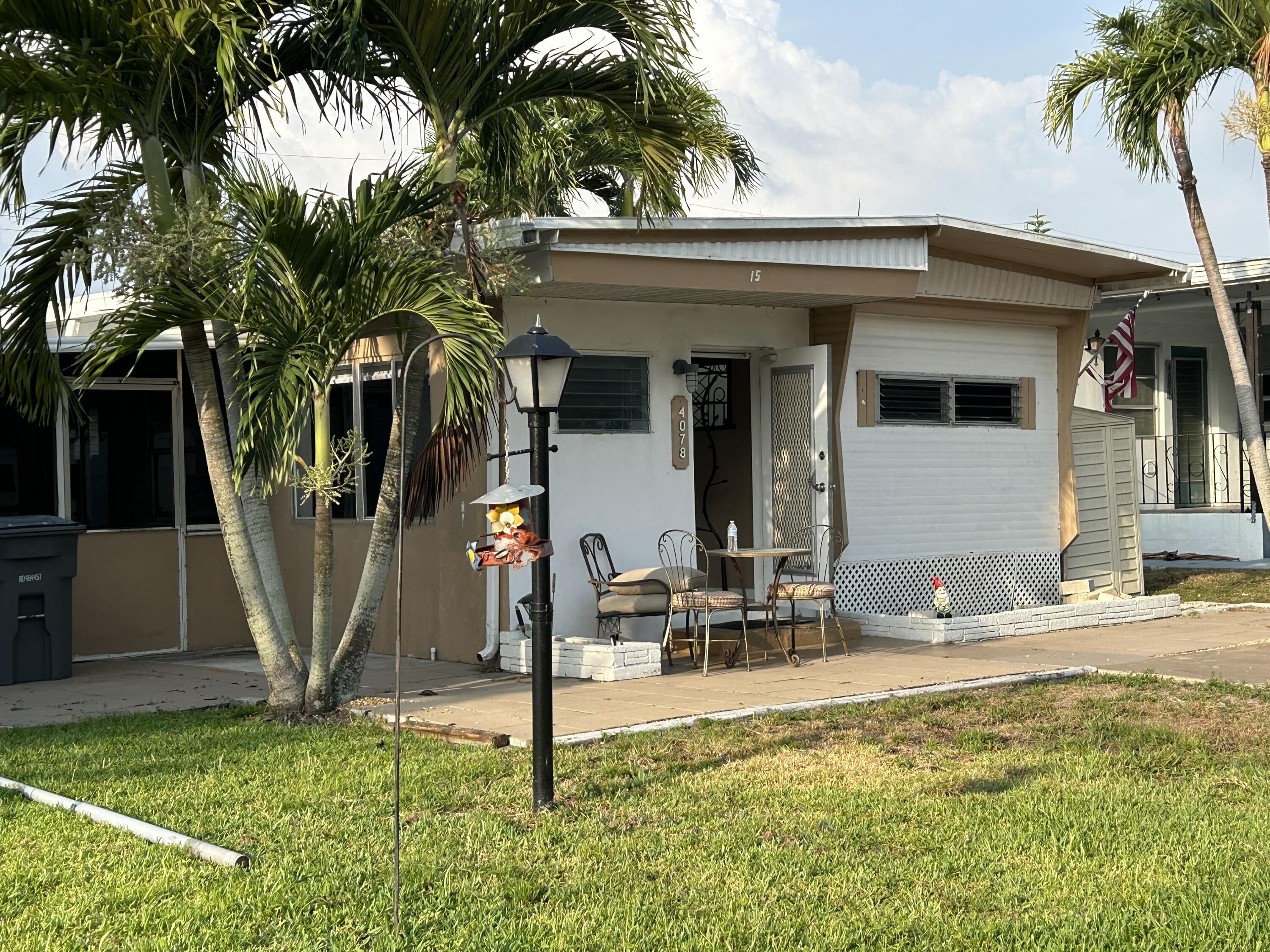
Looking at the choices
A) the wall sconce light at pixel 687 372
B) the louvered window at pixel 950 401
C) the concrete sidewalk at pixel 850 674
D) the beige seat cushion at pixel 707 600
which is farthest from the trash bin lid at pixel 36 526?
the louvered window at pixel 950 401

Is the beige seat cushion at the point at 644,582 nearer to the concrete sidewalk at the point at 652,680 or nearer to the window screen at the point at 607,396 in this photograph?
the concrete sidewalk at the point at 652,680

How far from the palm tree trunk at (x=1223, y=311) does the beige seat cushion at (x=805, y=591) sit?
226 inches

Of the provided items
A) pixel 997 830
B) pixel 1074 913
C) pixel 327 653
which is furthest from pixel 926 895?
pixel 327 653

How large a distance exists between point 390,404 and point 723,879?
7.04 meters

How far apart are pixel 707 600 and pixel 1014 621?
3667 millimetres

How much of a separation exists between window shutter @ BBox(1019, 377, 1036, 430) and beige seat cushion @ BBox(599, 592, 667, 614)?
514 cm

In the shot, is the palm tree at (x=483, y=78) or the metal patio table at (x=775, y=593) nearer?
the palm tree at (x=483, y=78)

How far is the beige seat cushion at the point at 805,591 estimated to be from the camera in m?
9.95

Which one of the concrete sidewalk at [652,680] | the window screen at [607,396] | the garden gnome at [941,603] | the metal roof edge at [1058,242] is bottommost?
the concrete sidewalk at [652,680]

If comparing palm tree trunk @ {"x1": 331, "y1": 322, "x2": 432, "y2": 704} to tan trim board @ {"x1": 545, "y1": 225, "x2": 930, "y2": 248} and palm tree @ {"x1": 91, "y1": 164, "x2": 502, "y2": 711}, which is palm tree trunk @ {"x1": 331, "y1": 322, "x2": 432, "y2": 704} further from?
tan trim board @ {"x1": 545, "y1": 225, "x2": 930, "y2": 248}

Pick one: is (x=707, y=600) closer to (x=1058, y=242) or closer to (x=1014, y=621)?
(x=1014, y=621)

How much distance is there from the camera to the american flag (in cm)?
1602

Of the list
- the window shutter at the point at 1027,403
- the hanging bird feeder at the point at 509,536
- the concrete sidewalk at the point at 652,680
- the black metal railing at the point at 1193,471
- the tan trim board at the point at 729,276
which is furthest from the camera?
the black metal railing at the point at 1193,471

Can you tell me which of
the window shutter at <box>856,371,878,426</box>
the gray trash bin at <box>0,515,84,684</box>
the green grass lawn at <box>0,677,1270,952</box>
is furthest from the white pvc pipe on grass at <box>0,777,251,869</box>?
the window shutter at <box>856,371,878,426</box>
